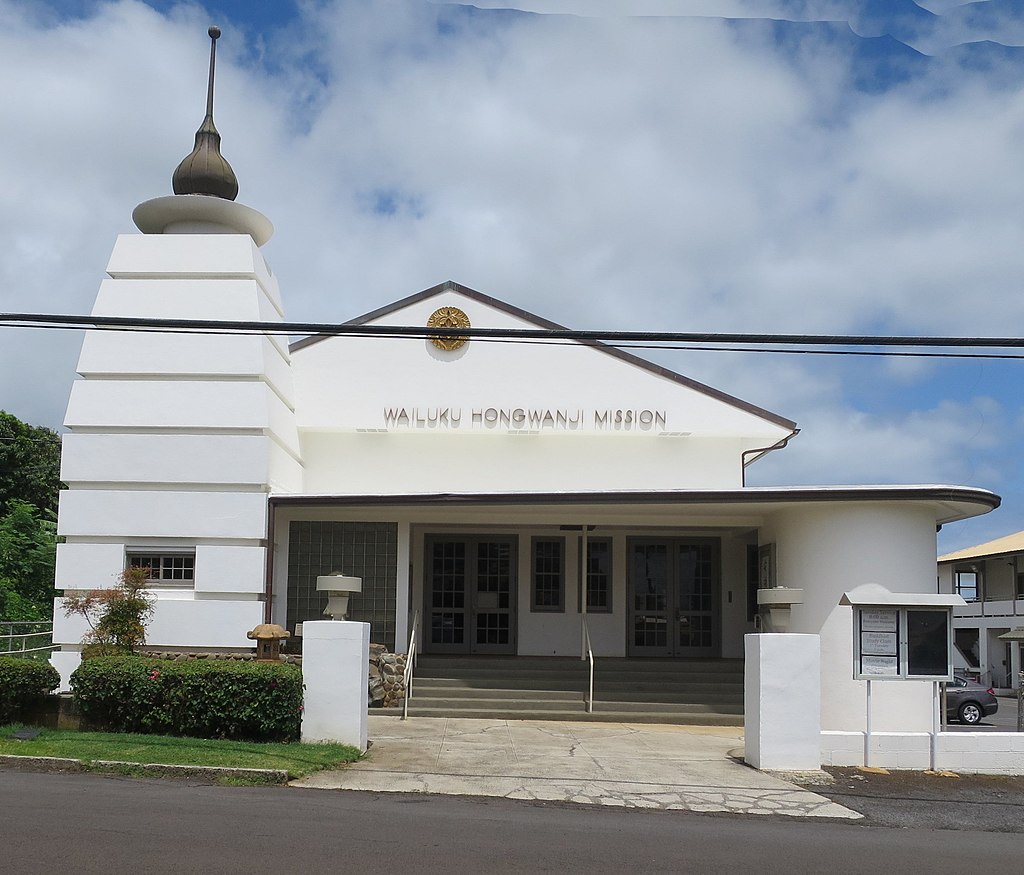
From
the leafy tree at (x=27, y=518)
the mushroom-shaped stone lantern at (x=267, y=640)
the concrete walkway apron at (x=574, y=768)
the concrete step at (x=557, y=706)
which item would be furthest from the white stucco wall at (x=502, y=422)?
the leafy tree at (x=27, y=518)

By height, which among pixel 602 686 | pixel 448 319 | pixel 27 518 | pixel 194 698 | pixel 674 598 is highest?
pixel 448 319

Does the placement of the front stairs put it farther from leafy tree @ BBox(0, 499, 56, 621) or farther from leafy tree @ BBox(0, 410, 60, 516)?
leafy tree @ BBox(0, 410, 60, 516)

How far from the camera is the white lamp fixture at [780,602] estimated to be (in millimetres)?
16297

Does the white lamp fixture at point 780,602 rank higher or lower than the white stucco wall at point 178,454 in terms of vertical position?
lower

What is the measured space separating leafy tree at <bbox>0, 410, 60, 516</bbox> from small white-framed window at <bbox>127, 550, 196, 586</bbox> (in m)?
24.1

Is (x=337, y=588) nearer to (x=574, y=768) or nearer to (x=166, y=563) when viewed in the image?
(x=166, y=563)

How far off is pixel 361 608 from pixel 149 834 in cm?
1046

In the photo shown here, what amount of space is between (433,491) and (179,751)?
29.0 ft

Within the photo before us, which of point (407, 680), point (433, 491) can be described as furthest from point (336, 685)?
point (433, 491)

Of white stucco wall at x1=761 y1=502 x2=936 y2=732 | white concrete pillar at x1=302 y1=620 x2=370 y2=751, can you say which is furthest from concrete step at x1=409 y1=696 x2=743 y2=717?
white concrete pillar at x1=302 y1=620 x2=370 y2=751

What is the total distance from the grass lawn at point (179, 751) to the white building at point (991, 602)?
33.2 meters

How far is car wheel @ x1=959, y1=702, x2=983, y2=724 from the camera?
963 inches

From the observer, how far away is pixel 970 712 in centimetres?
2450

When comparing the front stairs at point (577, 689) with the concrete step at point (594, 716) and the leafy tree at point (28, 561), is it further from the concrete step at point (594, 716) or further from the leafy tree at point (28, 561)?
the leafy tree at point (28, 561)
